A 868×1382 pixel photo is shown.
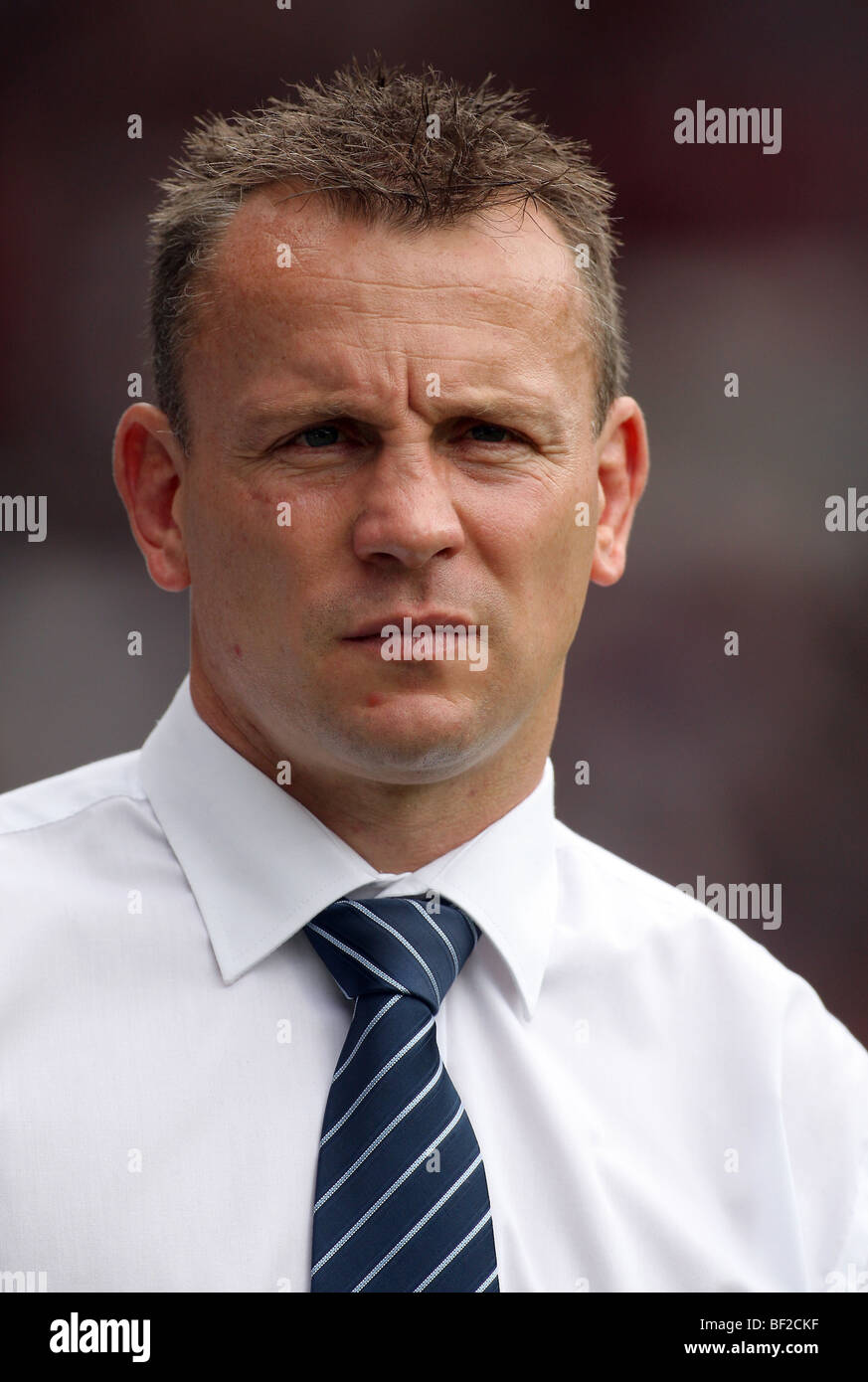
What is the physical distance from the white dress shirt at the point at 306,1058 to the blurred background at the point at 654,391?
0.89 meters

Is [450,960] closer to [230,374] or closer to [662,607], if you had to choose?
[230,374]

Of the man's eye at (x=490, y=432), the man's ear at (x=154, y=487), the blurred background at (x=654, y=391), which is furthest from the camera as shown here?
the blurred background at (x=654, y=391)

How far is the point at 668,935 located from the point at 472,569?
15.6 inches

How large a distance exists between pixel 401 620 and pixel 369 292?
24cm

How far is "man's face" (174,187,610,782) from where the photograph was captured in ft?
3.45

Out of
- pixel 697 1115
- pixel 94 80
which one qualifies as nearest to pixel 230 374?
pixel 697 1115

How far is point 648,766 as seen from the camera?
230 cm

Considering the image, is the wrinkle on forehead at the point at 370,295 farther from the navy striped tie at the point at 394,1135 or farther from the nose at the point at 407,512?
the navy striped tie at the point at 394,1135

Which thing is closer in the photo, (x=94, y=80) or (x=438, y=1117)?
(x=438, y=1117)

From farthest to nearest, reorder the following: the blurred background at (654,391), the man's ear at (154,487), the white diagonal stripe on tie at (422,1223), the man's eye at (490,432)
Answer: the blurred background at (654,391), the man's ear at (154,487), the man's eye at (490,432), the white diagonal stripe on tie at (422,1223)

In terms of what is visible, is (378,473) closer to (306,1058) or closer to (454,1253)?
(306,1058)

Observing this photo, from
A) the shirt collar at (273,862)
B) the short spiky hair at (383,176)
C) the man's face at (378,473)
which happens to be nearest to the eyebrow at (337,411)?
the man's face at (378,473)

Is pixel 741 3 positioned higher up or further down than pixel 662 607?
higher up

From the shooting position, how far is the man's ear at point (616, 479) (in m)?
1.28
